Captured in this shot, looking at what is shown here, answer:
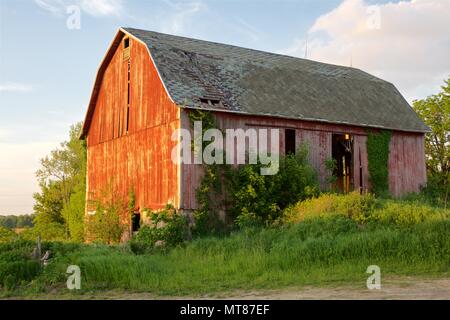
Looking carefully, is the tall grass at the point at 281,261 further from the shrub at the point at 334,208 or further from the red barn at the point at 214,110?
the red barn at the point at 214,110

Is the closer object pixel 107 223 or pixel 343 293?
pixel 343 293

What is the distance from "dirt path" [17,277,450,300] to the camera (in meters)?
9.66

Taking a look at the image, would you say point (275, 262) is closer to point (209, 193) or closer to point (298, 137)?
point (209, 193)

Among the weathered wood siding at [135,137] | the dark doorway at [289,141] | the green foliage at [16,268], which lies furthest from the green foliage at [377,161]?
the green foliage at [16,268]

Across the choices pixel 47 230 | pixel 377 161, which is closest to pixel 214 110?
pixel 377 161

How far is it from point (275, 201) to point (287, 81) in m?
6.10

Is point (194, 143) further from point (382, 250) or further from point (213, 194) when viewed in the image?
point (382, 250)

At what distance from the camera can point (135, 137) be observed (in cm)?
2062

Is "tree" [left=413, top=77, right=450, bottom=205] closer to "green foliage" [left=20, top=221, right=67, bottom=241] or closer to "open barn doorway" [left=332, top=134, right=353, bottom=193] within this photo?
"open barn doorway" [left=332, top=134, right=353, bottom=193]

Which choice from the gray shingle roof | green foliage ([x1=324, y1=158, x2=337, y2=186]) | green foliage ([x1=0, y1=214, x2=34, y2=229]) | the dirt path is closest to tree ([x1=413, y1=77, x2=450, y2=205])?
the gray shingle roof

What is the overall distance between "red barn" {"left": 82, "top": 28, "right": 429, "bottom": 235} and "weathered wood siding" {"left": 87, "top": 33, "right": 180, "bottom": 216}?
0.04 meters

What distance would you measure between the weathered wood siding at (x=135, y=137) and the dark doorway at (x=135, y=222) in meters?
0.50

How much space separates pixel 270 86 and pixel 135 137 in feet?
17.9
